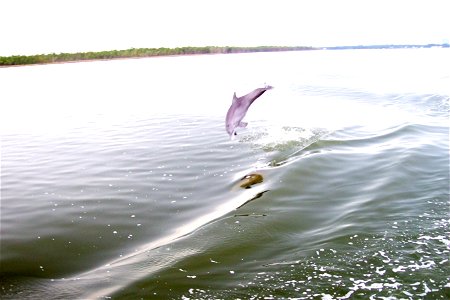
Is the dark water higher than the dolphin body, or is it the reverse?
the dolphin body

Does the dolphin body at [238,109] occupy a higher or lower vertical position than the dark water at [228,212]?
higher

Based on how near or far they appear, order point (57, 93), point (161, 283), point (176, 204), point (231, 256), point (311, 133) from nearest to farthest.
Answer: point (161, 283) < point (231, 256) < point (176, 204) < point (311, 133) < point (57, 93)

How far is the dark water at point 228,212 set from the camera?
14.1 feet

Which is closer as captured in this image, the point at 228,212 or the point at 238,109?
the point at 228,212

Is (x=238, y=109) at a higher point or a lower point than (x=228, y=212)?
higher

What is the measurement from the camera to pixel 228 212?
6.25 m

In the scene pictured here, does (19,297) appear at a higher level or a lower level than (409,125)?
lower

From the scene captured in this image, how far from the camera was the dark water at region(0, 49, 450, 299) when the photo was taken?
4.30 m

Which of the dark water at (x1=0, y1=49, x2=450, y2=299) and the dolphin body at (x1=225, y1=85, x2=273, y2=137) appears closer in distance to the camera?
the dark water at (x1=0, y1=49, x2=450, y2=299)

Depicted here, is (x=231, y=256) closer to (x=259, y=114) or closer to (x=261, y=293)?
(x=261, y=293)

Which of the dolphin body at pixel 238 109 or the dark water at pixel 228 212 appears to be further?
the dolphin body at pixel 238 109

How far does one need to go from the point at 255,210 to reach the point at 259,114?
10496 mm

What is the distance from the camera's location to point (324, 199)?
21.6 ft

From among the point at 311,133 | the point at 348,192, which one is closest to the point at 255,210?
the point at 348,192
